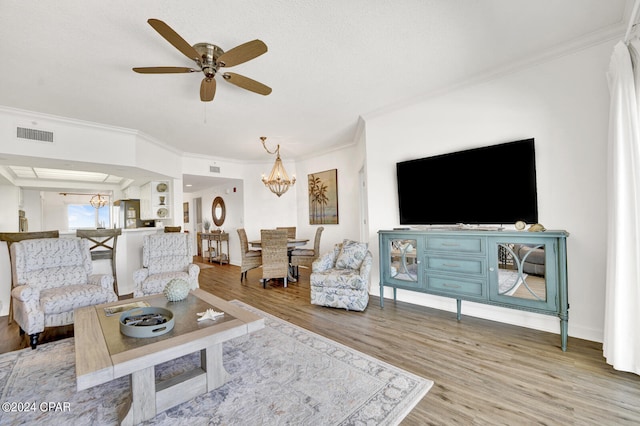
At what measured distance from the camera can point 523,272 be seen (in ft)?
8.64

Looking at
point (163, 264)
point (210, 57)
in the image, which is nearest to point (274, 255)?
point (163, 264)

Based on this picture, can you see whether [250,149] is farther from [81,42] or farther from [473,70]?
[473,70]

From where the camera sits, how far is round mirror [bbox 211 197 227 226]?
8.03 m

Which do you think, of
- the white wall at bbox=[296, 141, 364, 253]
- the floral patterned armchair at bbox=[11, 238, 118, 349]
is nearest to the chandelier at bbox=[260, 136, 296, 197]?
the white wall at bbox=[296, 141, 364, 253]

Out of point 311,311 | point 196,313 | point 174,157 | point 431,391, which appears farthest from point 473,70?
point 174,157

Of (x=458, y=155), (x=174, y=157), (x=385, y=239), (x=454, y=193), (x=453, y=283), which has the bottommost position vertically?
(x=453, y=283)

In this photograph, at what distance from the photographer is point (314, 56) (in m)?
2.63

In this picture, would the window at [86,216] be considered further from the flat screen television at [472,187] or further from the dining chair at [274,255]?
the flat screen television at [472,187]

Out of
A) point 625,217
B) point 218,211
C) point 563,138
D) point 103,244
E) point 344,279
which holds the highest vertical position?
point 563,138

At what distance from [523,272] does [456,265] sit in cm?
59

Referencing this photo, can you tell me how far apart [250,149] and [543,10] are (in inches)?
199

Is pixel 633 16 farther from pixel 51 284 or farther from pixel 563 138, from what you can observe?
pixel 51 284

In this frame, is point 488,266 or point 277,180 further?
point 277,180

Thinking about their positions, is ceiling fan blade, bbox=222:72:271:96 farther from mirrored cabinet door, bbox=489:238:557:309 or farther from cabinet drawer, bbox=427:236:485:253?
mirrored cabinet door, bbox=489:238:557:309
